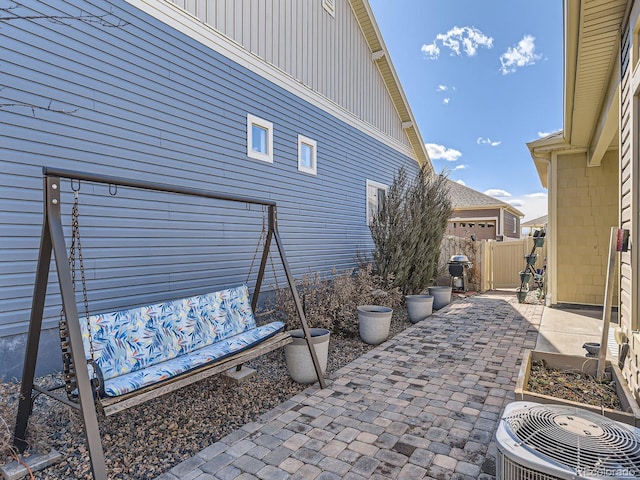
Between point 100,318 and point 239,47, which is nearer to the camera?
point 100,318

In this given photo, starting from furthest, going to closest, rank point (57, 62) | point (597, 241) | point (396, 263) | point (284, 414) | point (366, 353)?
point (396, 263)
point (597, 241)
point (366, 353)
point (57, 62)
point (284, 414)

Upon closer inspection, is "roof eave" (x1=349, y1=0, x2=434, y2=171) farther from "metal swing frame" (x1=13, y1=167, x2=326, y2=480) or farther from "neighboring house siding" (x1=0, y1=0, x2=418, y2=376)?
"metal swing frame" (x1=13, y1=167, x2=326, y2=480)

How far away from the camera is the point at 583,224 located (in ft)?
21.8

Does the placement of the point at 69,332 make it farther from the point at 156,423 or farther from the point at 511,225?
the point at 511,225

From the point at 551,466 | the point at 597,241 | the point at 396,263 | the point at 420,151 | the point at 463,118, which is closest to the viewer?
the point at 551,466

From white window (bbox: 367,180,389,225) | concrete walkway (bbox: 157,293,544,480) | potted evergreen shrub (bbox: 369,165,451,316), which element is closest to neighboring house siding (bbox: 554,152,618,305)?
potted evergreen shrub (bbox: 369,165,451,316)

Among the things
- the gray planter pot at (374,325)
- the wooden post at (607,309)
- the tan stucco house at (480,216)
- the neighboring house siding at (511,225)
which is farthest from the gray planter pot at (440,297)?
the neighboring house siding at (511,225)

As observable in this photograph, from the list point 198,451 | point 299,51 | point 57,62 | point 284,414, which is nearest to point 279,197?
point 299,51

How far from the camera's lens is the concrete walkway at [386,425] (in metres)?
2.25

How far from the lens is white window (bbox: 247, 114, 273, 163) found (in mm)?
5562

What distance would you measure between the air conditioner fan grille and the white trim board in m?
5.31

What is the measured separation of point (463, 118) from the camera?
18.9 m

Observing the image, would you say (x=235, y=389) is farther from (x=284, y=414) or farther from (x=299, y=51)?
(x=299, y=51)

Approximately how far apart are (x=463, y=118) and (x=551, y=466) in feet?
66.7
